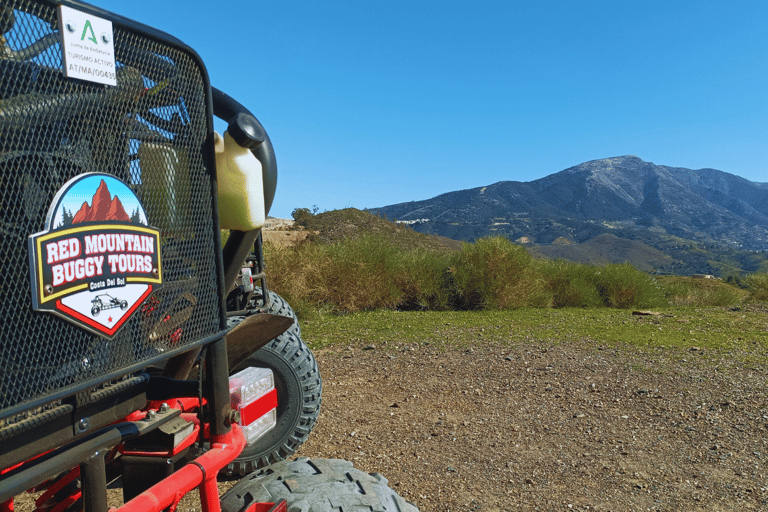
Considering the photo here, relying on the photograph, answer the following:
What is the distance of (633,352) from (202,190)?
5.97m

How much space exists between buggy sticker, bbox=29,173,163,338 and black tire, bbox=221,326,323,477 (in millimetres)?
1583

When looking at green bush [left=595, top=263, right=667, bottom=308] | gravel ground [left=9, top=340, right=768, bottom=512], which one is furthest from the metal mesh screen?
green bush [left=595, top=263, right=667, bottom=308]

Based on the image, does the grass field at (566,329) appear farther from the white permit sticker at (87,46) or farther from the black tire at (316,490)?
the white permit sticker at (87,46)

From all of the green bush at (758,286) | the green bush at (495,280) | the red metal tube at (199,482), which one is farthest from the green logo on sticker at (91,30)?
the green bush at (758,286)

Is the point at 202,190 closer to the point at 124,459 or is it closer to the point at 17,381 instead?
the point at 17,381

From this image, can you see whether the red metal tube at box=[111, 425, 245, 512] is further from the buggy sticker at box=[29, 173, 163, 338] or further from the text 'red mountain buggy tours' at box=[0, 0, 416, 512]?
Answer: the buggy sticker at box=[29, 173, 163, 338]

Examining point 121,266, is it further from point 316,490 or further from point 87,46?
point 316,490

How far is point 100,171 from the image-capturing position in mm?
1021

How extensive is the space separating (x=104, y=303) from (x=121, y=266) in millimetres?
77

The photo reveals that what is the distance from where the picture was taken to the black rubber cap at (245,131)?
1311mm

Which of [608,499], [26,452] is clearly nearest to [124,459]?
[26,452]

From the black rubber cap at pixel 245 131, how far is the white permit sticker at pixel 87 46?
1.02 ft

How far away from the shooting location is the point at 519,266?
1030 centimetres

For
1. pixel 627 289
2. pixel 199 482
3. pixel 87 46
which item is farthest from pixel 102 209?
pixel 627 289
